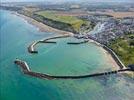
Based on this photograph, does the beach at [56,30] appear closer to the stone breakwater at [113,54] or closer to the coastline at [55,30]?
the coastline at [55,30]

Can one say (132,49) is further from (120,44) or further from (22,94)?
(22,94)

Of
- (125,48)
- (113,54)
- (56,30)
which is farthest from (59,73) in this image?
(56,30)

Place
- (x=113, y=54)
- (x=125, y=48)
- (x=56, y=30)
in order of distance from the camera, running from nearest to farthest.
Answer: (x=113, y=54) → (x=125, y=48) → (x=56, y=30)

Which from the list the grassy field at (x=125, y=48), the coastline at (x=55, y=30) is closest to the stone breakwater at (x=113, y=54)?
the coastline at (x=55, y=30)

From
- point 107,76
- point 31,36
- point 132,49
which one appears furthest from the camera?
point 31,36

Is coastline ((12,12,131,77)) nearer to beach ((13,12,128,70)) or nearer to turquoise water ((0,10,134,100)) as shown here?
beach ((13,12,128,70))

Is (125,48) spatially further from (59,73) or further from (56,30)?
(56,30)

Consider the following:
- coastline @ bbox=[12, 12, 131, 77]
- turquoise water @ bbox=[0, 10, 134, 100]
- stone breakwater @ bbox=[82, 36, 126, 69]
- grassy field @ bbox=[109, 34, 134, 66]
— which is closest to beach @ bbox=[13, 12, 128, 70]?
coastline @ bbox=[12, 12, 131, 77]

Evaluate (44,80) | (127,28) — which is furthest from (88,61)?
(127,28)
